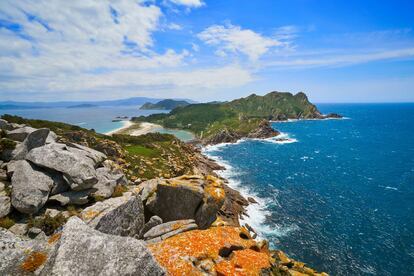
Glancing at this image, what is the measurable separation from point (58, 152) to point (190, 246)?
14.7 m

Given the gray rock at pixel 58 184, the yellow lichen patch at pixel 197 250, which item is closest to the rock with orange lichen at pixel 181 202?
the gray rock at pixel 58 184

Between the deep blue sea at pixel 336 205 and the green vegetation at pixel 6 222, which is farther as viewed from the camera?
the deep blue sea at pixel 336 205

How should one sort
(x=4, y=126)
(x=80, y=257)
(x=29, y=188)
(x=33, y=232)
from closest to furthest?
1. (x=80, y=257)
2. (x=33, y=232)
3. (x=29, y=188)
4. (x=4, y=126)

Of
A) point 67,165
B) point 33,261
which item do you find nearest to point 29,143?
point 67,165

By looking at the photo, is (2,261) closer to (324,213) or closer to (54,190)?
(54,190)

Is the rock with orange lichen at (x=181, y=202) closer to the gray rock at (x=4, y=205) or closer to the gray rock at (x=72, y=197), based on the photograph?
the gray rock at (x=72, y=197)

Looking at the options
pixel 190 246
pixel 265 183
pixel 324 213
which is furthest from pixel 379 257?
pixel 190 246

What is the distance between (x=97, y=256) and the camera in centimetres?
831

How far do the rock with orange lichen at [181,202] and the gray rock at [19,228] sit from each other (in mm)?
9459

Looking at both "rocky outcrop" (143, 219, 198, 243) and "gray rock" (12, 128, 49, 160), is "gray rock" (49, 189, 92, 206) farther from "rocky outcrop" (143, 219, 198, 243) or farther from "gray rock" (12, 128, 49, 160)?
"gray rock" (12, 128, 49, 160)

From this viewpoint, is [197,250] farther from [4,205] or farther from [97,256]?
[4,205]

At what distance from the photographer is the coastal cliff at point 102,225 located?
27.8 feet

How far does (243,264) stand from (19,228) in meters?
15.2

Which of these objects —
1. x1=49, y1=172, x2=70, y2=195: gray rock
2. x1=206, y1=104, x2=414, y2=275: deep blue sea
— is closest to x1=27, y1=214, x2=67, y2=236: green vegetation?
x1=49, y1=172, x2=70, y2=195: gray rock
